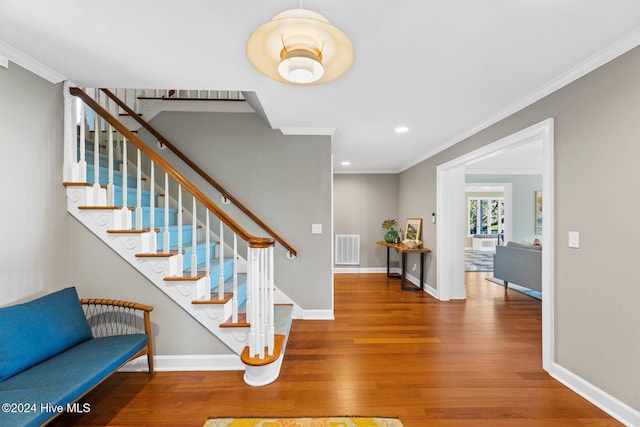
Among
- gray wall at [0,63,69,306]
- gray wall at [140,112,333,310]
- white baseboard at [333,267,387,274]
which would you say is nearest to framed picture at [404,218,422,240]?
white baseboard at [333,267,387,274]

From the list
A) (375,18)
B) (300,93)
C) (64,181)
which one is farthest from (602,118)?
(64,181)

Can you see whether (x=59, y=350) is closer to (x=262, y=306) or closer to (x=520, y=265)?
(x=262, y=306)

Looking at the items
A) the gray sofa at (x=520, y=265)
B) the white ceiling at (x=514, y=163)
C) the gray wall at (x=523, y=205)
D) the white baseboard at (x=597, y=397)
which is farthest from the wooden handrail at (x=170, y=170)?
the gray wall at (x=523, y=205)

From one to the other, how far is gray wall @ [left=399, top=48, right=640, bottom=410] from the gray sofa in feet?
7.32

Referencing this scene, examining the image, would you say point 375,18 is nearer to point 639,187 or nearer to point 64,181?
point 639,187

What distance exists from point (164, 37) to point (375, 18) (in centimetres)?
126


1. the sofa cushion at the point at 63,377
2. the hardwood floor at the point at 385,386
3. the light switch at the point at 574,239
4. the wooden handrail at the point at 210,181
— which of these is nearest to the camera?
the sofa cushion at the point at 63,377

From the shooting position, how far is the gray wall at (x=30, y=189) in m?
1.84

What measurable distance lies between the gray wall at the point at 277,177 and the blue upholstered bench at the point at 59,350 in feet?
5.11

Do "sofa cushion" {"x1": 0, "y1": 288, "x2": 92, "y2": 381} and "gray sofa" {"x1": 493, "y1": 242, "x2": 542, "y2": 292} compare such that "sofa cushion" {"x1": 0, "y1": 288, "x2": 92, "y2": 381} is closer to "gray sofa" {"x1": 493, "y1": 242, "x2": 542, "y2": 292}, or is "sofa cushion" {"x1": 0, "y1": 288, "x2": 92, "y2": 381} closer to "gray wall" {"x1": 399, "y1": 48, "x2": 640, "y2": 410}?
"gray wall" {"x1": 399, "y1": 48, "x2": 640, "y2": 410}

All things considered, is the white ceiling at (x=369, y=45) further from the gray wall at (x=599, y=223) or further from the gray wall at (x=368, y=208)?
the gray wall at (x=368, y=208)

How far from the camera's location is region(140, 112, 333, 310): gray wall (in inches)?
131

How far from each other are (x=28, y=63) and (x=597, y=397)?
4.58 metres

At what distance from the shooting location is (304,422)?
1.69m
